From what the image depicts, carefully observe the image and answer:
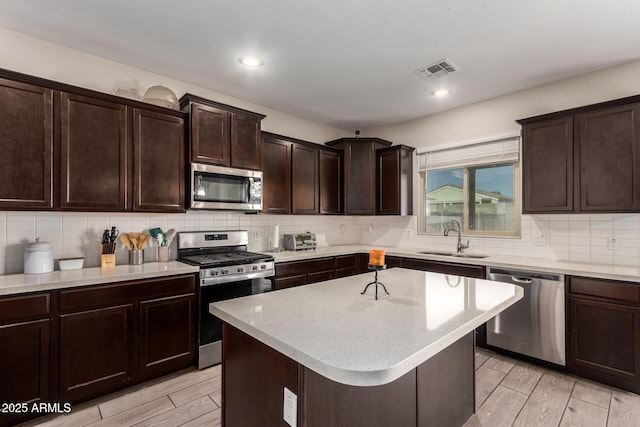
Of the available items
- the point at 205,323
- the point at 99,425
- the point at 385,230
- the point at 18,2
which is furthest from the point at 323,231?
the point at 18,2

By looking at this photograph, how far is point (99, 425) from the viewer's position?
6.60 ft

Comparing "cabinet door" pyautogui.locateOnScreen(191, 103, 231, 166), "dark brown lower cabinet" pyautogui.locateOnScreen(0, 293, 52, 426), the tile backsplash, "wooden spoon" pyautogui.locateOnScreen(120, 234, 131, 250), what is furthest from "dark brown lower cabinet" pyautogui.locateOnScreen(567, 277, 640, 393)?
"dark brown lower cabinet" pyautogui.locateOnScreen(0, 293, 52, 426)

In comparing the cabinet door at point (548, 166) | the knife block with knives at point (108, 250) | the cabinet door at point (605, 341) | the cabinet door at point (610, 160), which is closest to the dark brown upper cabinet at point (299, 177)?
the knife block with knives at point (108, 250)

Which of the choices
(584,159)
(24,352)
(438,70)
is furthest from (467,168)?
(24,352)

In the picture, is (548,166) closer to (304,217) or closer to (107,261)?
(304,217)

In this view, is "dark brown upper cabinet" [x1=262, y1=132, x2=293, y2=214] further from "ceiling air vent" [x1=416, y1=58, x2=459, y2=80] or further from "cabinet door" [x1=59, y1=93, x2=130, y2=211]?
"ceiling air vent" [x1=416, y1=58, x2=459, y2=80]

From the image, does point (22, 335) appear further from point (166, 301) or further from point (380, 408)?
point (380, 408)

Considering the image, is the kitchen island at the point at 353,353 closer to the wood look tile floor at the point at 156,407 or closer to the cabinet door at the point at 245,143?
the wood look tile floor at the point at 156,407

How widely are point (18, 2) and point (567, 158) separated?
4.50m

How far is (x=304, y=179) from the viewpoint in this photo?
407 cm

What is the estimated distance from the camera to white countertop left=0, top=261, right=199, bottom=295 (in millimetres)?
1968

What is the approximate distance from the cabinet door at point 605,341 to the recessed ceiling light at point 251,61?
3.47 metres

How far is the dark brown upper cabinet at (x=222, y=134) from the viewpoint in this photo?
294 cm

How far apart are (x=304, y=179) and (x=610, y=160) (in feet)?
10.1
